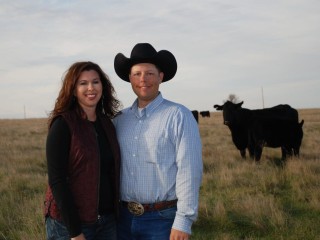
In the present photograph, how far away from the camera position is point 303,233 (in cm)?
538

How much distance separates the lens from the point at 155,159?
10.3 feet

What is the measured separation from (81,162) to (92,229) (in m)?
0.52

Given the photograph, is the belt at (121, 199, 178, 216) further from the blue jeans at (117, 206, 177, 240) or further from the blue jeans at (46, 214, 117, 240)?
the blue jeans at (46, 214, 117, 240)

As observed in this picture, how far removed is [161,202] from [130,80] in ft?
3.29

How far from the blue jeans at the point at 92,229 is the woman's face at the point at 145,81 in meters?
0.94

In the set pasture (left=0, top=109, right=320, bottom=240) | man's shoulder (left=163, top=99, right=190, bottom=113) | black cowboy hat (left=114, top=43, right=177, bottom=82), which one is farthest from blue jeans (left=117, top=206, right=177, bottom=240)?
pasture (left=0, top=109, right=320, bottom=240)

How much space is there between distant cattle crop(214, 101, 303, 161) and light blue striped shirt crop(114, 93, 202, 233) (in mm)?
9610

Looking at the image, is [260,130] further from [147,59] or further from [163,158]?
[163,158]

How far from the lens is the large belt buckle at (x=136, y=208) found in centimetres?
319

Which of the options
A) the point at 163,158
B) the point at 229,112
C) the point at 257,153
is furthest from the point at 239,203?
the point at 229,112

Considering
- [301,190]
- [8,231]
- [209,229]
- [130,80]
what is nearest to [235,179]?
[301,190]

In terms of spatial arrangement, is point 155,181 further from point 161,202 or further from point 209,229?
point 209,229

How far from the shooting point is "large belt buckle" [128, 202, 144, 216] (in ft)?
10.5

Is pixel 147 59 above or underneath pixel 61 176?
above
